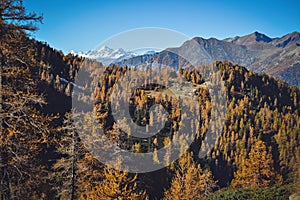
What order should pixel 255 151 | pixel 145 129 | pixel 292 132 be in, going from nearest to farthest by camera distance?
pixel 255 151, pixel 292 132, pixel 145 129

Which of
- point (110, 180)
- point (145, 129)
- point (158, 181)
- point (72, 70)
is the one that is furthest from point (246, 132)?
point (110, 180)

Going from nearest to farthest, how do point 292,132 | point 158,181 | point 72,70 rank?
point 158,181, point 292,132, point 72,70

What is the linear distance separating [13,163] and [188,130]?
6042 inches

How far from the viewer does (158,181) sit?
8556 cm

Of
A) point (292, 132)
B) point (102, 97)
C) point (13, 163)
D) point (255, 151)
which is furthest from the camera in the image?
point (102, 97)

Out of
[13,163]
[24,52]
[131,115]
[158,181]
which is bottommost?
[158,181]

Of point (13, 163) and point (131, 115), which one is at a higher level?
point (13, 163)

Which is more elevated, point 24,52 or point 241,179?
point 24,52

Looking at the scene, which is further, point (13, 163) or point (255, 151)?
point (255, 151)

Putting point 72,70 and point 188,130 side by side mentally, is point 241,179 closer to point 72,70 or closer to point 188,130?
point 188,130

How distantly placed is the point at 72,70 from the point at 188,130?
8834 cm

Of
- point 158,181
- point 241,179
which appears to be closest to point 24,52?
point 241,179

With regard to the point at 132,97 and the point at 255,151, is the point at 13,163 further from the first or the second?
the point at 132,97

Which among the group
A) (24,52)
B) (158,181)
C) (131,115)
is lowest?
(158,181)
